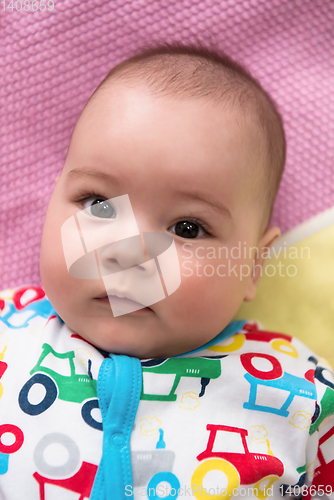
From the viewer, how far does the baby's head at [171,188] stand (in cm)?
86

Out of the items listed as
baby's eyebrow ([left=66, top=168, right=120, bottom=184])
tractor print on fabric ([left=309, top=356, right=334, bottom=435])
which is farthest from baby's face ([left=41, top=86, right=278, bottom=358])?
tractor print on fabric ([left=309, top=356, right=334, bottom=435])

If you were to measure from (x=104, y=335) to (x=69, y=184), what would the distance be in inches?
12.6

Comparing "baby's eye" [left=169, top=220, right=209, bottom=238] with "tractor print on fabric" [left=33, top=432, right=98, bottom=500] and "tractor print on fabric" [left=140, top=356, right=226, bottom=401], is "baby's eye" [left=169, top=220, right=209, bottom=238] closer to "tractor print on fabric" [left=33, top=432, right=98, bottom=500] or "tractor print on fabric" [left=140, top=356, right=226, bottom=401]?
"tractor print on fabric" [left=140, top=356, right=226, bottom=401]

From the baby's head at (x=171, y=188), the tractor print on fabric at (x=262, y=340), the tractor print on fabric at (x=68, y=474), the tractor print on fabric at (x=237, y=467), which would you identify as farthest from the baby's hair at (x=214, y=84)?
the tractor print on fabric at (x=68, y=474)

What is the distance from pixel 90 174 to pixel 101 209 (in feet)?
0.24

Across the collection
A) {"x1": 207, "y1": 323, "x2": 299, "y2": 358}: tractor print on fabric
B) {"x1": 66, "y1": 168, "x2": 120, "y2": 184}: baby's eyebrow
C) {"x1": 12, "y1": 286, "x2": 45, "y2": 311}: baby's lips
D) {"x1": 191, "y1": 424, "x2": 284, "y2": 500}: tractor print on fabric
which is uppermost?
{"x1": 66, "y1": 168, "x2": 120, "y2": 184}: baby's eyebrow

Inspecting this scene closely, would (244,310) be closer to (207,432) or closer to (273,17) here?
(207,432)

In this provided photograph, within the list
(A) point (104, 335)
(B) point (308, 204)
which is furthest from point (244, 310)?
(A) point (104, 335)

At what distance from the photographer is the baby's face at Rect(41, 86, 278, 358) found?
86 cm

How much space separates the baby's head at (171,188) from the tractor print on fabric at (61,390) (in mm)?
81

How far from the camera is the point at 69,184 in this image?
37.2 inches

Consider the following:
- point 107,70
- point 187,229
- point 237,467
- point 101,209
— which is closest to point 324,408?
point 237,467

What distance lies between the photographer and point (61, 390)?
907 millimetres

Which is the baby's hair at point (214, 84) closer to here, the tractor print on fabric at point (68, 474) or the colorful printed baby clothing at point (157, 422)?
the colorful printed baby clothing at point (157, 422)
